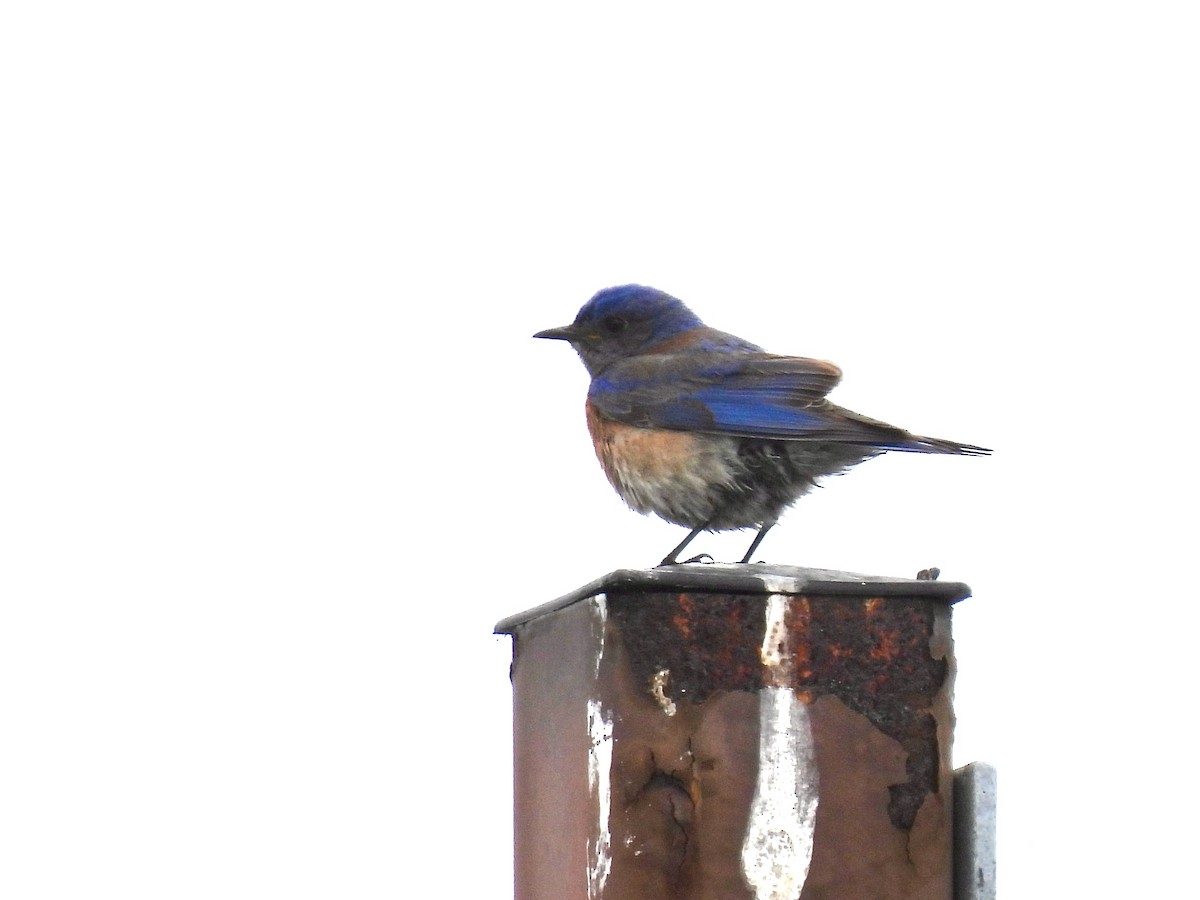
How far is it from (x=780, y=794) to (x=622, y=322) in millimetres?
4906

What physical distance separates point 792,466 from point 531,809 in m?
2.81

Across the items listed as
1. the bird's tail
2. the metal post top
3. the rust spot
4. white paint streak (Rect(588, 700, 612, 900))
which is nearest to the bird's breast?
the bird's tail

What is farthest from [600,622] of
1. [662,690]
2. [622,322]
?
[622,322]

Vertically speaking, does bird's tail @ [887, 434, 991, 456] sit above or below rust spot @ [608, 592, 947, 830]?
above

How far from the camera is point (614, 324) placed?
8.08 meters

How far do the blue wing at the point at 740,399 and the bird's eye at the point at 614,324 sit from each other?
0.66m

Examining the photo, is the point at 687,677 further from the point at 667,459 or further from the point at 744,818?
the point at 667,459

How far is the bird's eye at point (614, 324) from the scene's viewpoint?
8.07 metres

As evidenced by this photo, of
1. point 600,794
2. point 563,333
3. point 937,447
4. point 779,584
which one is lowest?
point 600,794

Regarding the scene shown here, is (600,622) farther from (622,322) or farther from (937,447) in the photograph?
(622,322)

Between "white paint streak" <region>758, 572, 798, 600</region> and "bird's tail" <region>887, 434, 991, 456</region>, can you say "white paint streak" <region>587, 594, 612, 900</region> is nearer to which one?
"white paint streak" <region>758, 572, 798, 600</region>

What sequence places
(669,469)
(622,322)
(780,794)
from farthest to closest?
(622,322)
(669,469)
(780,794)

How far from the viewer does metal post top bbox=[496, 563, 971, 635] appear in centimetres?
338

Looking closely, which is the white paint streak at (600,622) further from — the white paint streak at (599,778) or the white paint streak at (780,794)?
the white paint streak at (780,794)
